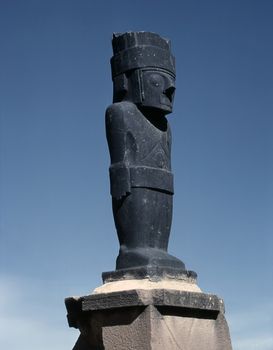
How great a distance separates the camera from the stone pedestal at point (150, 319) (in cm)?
557

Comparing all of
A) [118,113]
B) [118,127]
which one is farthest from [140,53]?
[118,127]

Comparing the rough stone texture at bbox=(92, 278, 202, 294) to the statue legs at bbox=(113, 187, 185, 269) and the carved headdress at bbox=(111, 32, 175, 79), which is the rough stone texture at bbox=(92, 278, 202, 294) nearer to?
the statue legs at bbox=(113, 187, 185, 269)

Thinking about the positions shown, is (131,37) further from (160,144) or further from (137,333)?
(137,333)

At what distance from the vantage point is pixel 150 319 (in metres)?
Result: 5.52

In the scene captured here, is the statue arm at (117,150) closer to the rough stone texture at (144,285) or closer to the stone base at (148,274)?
the stone base at (148,274)

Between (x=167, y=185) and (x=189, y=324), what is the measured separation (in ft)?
4.57

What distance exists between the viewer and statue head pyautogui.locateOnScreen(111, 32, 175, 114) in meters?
6.55

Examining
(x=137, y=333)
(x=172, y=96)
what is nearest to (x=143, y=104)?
(x=172, y=96)

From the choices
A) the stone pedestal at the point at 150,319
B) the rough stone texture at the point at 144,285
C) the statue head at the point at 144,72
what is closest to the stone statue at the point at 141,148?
the statue head at the point at 144,72

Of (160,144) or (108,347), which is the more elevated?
(160,144)

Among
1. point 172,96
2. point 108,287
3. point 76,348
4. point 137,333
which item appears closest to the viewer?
point 137,333

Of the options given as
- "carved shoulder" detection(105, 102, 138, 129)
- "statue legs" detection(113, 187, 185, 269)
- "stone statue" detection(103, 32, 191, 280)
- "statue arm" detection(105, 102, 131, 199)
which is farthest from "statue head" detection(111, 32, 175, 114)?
"statue legs" detection(113, 187, 185, 269)

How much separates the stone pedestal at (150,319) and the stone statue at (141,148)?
13.9 inches

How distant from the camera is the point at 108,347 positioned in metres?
5.74
